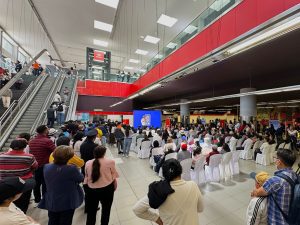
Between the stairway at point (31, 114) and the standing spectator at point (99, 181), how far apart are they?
15.8 ft

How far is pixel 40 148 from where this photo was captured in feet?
11.2

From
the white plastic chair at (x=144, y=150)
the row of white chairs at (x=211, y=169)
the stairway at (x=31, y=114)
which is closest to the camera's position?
the row of white chairs at (x=211, y=169)

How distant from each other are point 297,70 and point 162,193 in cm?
869

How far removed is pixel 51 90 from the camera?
10484 mm

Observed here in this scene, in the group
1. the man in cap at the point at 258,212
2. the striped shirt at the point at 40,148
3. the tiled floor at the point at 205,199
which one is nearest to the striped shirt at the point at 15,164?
the striped shirt at the point at 40,148

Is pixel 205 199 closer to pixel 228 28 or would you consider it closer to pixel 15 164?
pixel 15 164

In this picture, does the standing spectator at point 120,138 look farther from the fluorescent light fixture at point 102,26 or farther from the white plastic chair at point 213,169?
the fluorescent light fixture at point 102,26

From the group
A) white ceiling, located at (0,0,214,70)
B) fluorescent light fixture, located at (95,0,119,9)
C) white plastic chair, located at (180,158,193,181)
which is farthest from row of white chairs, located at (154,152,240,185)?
fluorescent light fixture, located at (95,0,119,9)

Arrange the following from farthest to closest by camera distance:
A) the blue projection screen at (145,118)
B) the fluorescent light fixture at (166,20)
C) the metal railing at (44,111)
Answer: the blue projection screen at (145,118), the fluorescent light fixture at (166,20), the metal railing at (44,111)

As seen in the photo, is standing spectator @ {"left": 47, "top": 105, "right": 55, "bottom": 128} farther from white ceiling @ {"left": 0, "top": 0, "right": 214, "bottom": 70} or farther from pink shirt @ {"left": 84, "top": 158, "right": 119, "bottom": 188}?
pink shirt @ {"left": 84, "top": 158, "right": 119, "bottom": 188}

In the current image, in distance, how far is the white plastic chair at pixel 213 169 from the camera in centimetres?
514

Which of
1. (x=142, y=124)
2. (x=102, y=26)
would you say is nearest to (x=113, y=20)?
(x=102, y=26)

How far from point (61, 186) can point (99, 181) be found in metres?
0.51

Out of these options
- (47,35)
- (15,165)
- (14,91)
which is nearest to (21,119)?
(14,91)
